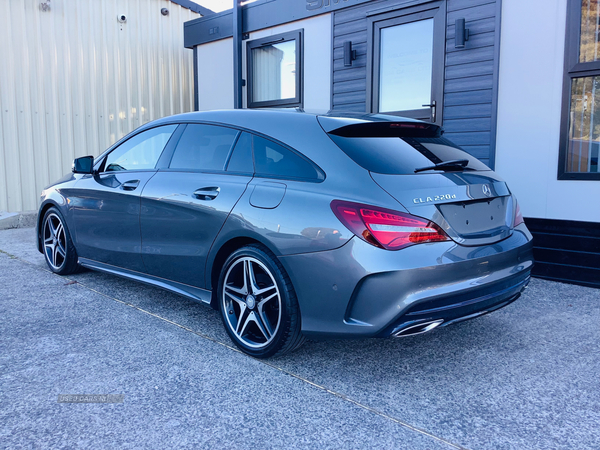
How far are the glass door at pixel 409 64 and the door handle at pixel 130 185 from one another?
11.5 ft

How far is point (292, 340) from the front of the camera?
2816mm

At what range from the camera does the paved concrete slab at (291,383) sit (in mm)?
2199

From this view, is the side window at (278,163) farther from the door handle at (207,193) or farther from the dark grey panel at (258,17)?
the dark grey panel at (258,17)

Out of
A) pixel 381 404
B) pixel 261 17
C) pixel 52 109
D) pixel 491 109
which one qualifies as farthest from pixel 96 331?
pixel 52 109

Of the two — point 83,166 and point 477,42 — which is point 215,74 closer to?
point 477,42

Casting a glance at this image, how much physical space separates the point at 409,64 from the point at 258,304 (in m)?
4.18

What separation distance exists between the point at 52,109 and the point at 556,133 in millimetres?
7682

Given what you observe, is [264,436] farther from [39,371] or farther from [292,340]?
[39,371]

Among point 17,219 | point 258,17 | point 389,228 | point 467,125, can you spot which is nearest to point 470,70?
point 467,125

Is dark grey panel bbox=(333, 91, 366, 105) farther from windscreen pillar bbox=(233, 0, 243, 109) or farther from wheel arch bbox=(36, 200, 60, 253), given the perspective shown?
wheel arch bbox=(36, 200, 60, 253)

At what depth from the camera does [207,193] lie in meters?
3.19

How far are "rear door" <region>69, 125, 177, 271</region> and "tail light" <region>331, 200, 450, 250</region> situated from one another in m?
1.88

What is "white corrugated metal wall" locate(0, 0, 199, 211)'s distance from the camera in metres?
8.25

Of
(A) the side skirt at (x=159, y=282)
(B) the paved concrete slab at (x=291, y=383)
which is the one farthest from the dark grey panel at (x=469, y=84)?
(A) the side skirt at (x=159, y=282)
